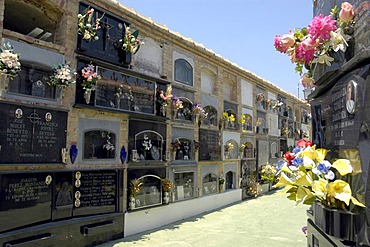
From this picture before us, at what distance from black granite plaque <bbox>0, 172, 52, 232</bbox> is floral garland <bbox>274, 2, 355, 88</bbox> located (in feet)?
15.2

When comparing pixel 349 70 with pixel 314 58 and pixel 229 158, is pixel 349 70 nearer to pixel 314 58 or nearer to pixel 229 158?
pixel 314 58

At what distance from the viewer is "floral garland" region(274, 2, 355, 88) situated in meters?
2.46

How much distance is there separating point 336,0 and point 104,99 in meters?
5.19

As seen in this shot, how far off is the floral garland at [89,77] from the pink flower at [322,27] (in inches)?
191

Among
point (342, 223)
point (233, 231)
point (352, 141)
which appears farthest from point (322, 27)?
point (233, 231)

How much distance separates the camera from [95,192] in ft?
22.0

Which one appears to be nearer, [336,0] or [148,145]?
[336,0]

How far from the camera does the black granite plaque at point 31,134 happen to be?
522cm

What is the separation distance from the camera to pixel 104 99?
7.04 metres

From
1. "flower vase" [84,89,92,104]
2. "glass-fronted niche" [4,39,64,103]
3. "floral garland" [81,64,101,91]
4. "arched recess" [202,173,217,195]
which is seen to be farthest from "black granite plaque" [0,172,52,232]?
"arched recess" [202,173,217,195]

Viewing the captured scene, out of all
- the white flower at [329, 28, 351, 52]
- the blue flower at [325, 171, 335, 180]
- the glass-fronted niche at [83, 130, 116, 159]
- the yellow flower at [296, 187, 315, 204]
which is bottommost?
the yellow flower at [296, 187, 315, 204]

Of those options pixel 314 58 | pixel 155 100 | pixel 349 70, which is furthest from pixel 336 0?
pixel 155 100

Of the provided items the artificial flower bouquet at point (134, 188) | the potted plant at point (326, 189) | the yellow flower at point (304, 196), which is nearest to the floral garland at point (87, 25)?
the artificial flower bouquet at point (134, 188)

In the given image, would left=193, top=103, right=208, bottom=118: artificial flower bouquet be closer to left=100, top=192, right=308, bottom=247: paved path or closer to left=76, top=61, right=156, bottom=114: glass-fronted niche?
left=76, top=61, right=156, bottom=114: glass-fronted niche
